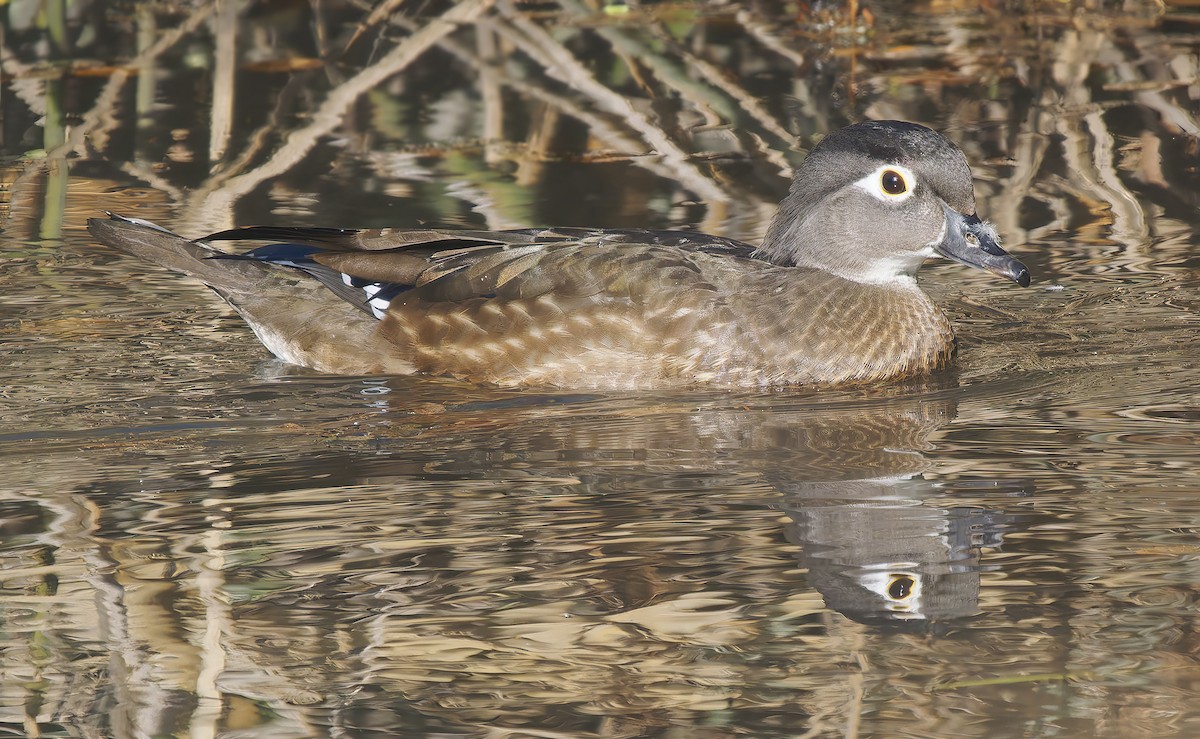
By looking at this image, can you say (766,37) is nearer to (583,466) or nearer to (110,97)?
(110,97)

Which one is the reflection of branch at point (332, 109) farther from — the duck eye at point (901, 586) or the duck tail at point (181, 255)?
the duck eye at point (901, 586)

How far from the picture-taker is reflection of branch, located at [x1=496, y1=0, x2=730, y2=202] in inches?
403

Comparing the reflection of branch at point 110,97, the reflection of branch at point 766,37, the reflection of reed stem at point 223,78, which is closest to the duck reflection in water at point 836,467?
the reflection of reed stem at point 223,78

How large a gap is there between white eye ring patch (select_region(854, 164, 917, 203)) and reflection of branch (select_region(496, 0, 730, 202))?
7.38 feet

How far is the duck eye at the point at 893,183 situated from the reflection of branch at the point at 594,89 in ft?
7.56

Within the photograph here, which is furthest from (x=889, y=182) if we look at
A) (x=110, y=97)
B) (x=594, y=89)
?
(x=110, y=97)

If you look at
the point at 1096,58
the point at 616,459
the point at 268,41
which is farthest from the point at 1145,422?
the point at 268,41

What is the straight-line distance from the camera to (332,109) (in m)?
11.8

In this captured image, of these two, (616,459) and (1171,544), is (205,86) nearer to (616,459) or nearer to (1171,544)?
(616,459)

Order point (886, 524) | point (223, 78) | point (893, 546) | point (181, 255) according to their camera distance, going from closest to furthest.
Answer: point (893, 546) → point (886, 524) → point (181, 255) → point (223, 78)

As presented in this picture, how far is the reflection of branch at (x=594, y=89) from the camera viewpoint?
10.2 metres

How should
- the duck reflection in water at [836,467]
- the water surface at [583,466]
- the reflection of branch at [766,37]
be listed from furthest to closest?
the reflection of branch at [766,37] < the duck reflection in water at [836,467] < the water surface at [583,466]

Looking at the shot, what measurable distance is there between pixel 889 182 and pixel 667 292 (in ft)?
3.71

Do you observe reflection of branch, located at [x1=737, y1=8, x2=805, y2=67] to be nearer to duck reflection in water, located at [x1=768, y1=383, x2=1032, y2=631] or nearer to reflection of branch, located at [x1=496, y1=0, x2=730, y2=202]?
reflection of branch, located at [x1=496, y1=0, x2=730, y2=202]
